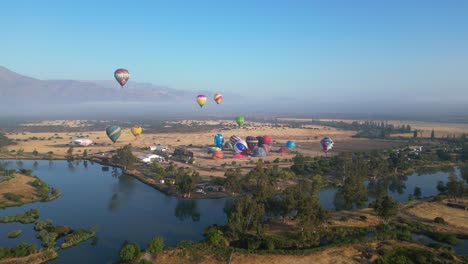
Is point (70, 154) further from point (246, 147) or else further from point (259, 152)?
point (259, 152)

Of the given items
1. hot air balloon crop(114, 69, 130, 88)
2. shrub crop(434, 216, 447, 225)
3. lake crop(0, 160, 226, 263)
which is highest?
hot air balloon crop(114, 69, 130, 88)

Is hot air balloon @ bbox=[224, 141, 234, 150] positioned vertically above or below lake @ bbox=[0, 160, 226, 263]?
above

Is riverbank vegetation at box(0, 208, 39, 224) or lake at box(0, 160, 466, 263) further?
riverbank vegetation at box(0, 208, 39, 224)

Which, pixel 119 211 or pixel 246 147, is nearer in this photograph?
pixel 119 211

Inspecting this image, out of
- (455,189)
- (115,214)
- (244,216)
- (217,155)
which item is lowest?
(115,214)

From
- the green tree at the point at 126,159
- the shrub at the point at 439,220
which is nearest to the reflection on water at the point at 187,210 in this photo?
the green tree at the point at 126,159

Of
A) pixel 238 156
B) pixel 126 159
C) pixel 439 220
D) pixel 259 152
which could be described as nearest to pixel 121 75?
pixel 126 159

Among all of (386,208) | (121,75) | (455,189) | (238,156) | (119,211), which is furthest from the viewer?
(238,156)

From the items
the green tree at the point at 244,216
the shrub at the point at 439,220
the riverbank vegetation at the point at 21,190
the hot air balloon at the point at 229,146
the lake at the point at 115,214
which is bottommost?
the lake at the point at 115,214

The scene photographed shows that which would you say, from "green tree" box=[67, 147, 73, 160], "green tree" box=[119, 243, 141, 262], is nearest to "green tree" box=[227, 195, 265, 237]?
"green tree" box=[119, 243, 141, 262]

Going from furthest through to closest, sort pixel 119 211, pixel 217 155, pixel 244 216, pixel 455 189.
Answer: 1. pixel 217 155
2. pixel 455 189
3. pixel 119 211
4. pixel 244 216

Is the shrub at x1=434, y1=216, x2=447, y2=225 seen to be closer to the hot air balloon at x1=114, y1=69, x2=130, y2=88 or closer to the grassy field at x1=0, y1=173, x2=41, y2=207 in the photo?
the grassy field at x1=0, y1=173, x2=41, y2=207

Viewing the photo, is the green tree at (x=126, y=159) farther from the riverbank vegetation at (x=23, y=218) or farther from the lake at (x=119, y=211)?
the riverbank vegetation at (x=23, y=218)
